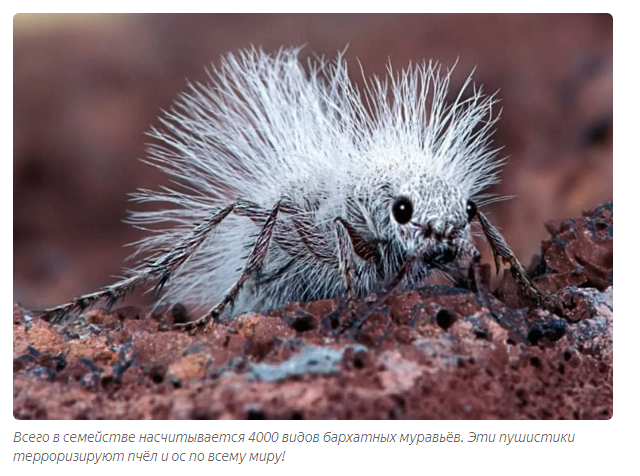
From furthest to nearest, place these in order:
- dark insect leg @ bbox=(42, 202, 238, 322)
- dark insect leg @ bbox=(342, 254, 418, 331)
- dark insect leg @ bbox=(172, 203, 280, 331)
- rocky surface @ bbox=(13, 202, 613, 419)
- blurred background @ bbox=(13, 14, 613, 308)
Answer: blurred background @ bbox=(13, 14, 613, 308), dark insect leg @ bbox=(42, 202, 238, 322), dark insect leg @ bbox=(172, 203, 280, 331), dark insect leg @ bbox=(342, 254, 418, 331), rocky surface @ bbox=(13, 202, 613, 419)

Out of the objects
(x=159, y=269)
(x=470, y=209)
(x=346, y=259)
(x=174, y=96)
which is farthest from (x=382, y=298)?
(x=174, y=96)

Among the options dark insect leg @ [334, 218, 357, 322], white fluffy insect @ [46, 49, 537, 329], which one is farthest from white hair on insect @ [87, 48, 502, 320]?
dark insect leg @ [334, 218, 357, 322]

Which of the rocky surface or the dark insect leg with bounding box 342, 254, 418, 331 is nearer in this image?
the rocky surface

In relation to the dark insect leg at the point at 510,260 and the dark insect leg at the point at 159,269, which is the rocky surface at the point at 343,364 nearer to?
the dark insect leg at the point at 510,260

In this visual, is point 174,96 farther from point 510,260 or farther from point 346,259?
point 510,260

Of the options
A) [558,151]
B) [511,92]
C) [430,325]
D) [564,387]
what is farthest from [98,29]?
[564,387]

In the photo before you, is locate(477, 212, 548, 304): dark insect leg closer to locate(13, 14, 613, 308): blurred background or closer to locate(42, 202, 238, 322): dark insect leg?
locate(42, 202, 238, 322): dark insect leg

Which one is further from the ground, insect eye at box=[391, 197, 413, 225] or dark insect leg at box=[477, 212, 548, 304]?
insect eye at box=[391, 197, 413, 225]
